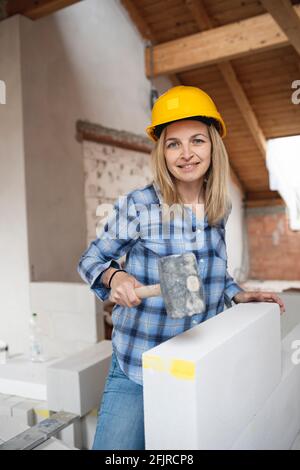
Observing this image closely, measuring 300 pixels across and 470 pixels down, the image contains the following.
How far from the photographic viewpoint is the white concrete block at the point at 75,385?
2105mm

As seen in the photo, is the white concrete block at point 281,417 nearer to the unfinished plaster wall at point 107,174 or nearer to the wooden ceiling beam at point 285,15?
the wooden ceiling beam at point 285,15

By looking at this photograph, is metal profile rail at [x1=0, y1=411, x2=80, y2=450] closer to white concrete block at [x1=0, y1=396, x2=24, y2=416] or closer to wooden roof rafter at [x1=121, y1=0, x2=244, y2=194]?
white concrete block at [x1=0, y1=396, x2=24, y2=416]

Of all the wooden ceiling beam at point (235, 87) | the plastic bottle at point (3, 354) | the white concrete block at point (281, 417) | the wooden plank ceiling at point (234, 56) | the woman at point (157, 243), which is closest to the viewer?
the white concrete block at point (281, 417)

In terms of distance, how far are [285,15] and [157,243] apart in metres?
2.25

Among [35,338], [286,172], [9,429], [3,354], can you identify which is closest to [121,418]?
[9,429]

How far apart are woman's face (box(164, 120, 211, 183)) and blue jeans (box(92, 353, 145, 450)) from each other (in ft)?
2.27

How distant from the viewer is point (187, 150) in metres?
1.42

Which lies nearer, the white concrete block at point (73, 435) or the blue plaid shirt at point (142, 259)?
the blue plaid shirt at point (142, 259)

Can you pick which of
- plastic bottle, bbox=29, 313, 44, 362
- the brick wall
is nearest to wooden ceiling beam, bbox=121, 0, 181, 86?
plastic bottle, bbox=29, 313, 44, 362

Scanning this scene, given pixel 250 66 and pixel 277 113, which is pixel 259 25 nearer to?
pixel 250 66

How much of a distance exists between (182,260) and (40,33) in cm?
309

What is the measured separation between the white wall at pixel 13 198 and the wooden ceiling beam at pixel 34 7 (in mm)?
77

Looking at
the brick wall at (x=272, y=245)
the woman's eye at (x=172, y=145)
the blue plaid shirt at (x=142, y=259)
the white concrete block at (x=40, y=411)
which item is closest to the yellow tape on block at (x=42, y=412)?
the white concrete block at (x=40, y=411)

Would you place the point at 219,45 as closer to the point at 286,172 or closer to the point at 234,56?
the point at 234,56
